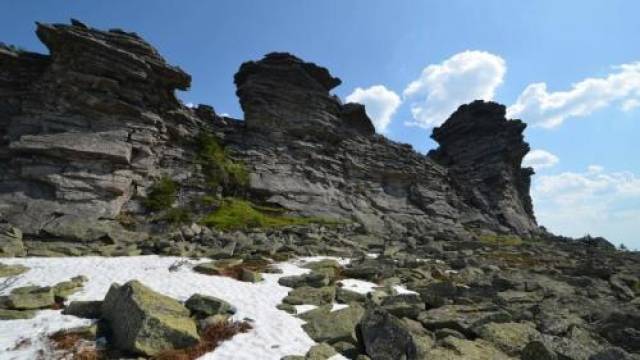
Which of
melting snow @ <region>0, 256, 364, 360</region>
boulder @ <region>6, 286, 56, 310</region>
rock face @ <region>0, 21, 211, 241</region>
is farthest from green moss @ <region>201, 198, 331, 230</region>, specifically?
boulder @ <region>6, 286, 56, 310</region>

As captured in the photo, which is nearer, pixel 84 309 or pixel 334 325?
pixel 334 325

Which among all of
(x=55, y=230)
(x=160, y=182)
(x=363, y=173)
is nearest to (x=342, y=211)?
(x=363, y=173)

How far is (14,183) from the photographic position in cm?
3650

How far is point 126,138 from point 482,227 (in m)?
55.2

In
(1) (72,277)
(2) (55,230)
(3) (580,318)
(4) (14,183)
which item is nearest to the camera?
(3) (580,318)

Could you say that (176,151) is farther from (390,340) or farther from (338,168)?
(390,340)

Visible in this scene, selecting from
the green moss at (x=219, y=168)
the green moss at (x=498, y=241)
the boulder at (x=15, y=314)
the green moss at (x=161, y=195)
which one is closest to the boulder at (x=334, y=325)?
the boulder at (x=15, y=314)

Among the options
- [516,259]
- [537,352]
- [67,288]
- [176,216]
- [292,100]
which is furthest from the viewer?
[292,100]

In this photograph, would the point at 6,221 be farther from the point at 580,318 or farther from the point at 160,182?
the point at 580,318

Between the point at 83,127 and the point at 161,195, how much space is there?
1027 cm

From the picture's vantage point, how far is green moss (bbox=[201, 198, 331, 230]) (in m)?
41.1

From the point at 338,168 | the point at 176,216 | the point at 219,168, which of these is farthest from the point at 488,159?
the point at 176,216

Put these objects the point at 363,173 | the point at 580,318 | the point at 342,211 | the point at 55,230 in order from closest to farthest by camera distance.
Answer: the point at 580,318 < the point at 55,230 < the point at 342,211 < the point at 363,173

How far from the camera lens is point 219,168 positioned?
51031mm
